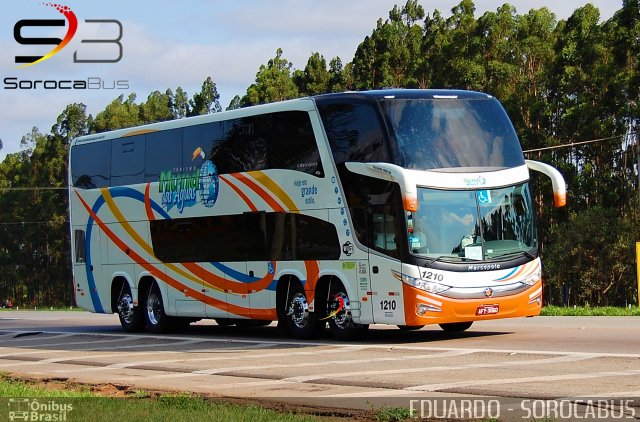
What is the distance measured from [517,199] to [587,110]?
129ft

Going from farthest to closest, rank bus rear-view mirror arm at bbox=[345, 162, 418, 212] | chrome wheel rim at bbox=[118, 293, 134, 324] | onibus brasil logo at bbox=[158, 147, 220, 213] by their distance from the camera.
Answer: chrome wheel rim at bbox=[118, 293, 134, 324]
onibus brasil logo at bbox=[158, 147, 220, 213]
bus rear-view mirror arm at bbox=[345, 162, 418, 212]

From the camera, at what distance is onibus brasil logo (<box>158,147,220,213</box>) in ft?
80.5

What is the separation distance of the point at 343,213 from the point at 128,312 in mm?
8478

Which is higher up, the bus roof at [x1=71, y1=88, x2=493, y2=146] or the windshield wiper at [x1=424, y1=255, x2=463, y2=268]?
the bus roof at [x1=71, y1=88, x2=493, y2=146]

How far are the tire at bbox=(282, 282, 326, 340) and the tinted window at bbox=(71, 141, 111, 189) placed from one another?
6939 mm

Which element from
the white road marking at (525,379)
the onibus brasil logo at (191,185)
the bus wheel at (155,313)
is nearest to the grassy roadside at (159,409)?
the white road marking at (525,379)

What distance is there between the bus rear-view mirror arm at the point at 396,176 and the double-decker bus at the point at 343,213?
0.9 inches

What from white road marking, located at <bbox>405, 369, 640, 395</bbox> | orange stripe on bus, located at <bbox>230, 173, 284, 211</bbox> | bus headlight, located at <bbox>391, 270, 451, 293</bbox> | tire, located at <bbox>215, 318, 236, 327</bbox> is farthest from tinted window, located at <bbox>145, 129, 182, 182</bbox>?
white road marking, located at <bbox>405, 369, 640, 395</bbox>

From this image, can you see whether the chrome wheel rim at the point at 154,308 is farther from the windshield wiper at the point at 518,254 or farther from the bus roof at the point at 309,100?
the windshield wiper at the point at 518,254

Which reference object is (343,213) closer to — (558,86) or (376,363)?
(376,363)

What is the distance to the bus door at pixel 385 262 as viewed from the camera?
2003 centimetres

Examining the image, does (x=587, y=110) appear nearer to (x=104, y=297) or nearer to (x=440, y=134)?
(x=104, y=297)

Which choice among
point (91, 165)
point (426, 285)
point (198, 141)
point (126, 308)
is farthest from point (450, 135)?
point (91, 165)

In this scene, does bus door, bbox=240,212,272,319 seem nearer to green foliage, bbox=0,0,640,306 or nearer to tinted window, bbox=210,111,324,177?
tinted window, bbox=210,111,324,177
